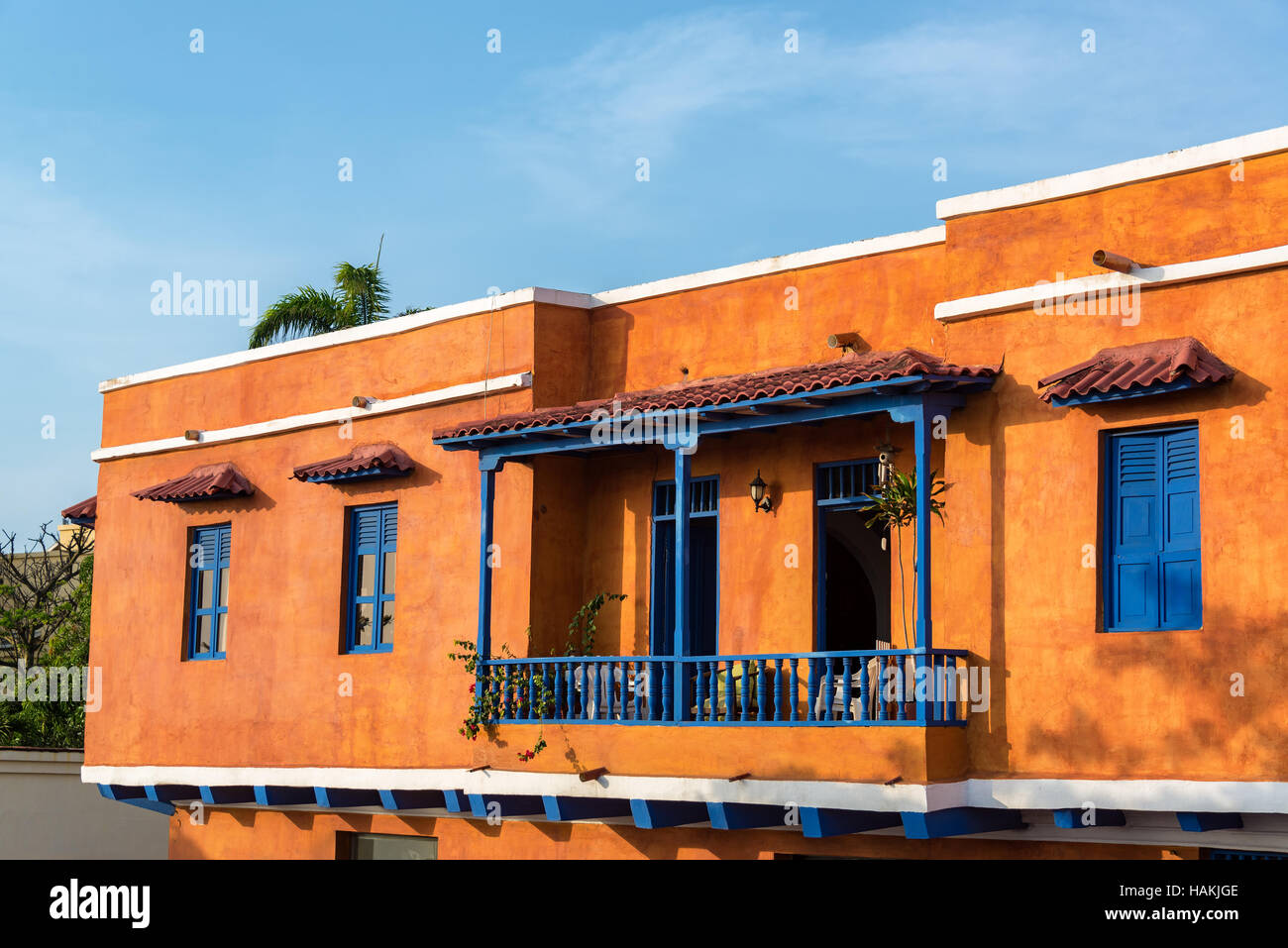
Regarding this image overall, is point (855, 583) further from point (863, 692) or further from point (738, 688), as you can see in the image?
point (863, 692)

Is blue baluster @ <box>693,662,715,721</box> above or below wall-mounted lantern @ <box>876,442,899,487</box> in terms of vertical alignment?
below

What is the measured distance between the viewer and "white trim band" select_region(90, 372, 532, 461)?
1480 centimetres

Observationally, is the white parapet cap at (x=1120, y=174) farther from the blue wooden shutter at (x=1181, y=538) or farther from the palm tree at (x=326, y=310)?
the palm tree at (x=326, y=310)

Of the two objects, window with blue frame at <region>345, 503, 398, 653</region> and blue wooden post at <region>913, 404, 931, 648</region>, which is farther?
window with blue frame at <region>345, 503, 398, 653</region>

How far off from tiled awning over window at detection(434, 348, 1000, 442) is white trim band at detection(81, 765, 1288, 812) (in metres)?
2.86

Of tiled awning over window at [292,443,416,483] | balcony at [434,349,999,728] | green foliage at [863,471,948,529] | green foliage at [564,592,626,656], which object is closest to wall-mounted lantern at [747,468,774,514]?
balcony at [434,349,999,728]

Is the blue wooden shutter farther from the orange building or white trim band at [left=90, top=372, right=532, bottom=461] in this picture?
white trim band at [left=90, top=372, right=532, bottom=461]

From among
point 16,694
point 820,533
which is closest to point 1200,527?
point 820,533

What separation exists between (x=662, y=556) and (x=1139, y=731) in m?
4.93

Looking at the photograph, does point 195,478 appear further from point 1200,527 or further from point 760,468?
point 1200,527

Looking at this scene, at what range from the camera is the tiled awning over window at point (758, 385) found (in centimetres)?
1130

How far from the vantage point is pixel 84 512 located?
62.3 feet

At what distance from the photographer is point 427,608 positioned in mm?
15039

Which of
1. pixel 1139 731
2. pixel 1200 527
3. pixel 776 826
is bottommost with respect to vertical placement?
pixel 776 826
